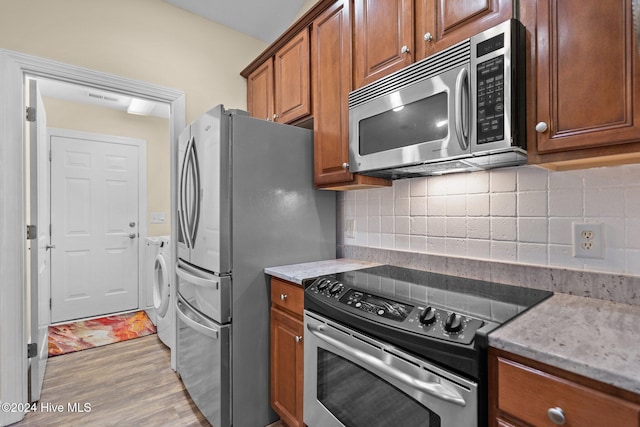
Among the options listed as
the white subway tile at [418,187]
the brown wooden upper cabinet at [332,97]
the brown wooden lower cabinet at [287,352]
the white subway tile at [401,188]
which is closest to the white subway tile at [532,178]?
the white subway tile at [418,187]

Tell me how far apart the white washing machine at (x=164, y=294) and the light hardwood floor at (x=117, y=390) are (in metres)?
0.18

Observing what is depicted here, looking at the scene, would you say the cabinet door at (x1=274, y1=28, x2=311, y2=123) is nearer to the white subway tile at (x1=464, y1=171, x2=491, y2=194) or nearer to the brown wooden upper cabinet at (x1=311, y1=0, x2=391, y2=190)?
the brown wooden upper cabinet at (x1=311, y1=0, x2=391, y2=190)

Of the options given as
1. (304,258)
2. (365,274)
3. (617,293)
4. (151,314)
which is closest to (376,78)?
(365,274)

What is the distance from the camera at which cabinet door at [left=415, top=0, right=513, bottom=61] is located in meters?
1.10

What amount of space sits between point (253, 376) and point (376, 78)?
1.72 metres

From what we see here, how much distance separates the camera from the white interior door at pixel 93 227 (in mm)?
3504

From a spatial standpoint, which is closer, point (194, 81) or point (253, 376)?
point (253, 376)

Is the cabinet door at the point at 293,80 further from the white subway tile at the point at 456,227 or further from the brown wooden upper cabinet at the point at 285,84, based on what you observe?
the white subway tile at the point at 456,227

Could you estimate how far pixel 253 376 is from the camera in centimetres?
171

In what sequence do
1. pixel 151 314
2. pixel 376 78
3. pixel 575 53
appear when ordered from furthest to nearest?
pixel 151 314 → pixel 376 78 → pixel 575 53

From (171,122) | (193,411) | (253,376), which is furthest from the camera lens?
(171,122)

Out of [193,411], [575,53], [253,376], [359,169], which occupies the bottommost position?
[193,411]

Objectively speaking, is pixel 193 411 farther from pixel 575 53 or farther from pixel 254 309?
pixel 575 53

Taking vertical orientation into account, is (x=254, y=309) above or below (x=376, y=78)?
below
